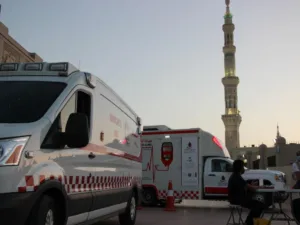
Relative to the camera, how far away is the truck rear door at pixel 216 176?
1376 centimetres

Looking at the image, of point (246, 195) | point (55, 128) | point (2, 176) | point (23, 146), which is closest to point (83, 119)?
point (55, 128)

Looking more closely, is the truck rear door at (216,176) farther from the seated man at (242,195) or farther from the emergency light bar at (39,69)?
the emergency light bar at (39,69)

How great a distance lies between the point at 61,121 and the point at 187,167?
10064 millimetres

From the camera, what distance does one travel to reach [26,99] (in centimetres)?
493

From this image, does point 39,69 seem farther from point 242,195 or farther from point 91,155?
point 242,195

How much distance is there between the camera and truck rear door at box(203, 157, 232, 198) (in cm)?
1376

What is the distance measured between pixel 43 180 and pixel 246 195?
4063 mm

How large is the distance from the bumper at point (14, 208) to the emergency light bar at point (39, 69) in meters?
2.02

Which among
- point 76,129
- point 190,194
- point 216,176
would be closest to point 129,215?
point 76,129

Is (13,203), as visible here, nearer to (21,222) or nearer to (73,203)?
(21,222)

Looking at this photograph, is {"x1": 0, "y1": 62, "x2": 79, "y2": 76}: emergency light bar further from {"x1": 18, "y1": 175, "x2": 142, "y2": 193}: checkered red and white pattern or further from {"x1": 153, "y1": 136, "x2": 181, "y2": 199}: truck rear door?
{"x1": 153, "y1": 136, "x2": 181, "y2": 199}: truck rear door

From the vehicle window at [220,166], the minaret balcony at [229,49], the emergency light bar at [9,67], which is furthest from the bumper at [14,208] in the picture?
the minaret balcony at [229,49]

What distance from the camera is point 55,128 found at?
184 inches

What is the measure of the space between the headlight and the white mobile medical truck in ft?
34.9
